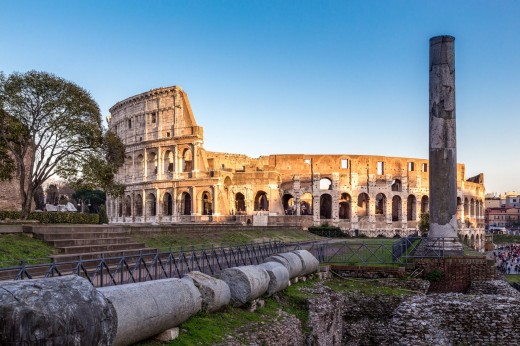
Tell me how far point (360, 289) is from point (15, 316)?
12380 mm

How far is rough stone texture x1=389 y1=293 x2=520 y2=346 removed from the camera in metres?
12.3

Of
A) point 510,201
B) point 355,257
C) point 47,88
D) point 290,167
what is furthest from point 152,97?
point 510,201

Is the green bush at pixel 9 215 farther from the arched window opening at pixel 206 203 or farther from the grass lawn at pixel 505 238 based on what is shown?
the grass lawn at pixel 505 238

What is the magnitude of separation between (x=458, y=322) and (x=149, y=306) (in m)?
9.25

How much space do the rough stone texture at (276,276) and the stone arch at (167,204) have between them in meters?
41.1

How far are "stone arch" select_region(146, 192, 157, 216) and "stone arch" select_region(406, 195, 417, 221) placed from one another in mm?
28136

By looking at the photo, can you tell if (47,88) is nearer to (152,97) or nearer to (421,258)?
(421,258)

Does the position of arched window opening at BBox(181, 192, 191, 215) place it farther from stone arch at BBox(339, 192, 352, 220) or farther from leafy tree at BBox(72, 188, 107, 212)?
leafy tree at BBox(72, 188, 107, 212)

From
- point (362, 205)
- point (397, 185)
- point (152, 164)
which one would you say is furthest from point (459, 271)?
point (362, 205)

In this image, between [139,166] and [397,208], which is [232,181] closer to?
[139,166]

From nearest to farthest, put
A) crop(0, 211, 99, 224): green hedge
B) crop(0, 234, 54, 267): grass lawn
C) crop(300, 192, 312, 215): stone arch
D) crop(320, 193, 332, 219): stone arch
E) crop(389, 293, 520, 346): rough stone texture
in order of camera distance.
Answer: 1. crop(389, 293, 520, 346): rough stone texture
2. crop(0, 234, 54, 267): grass lawn
3. crop(0, 211, 99, 224): green hedge
4. crop(320, 193, 332, 219): stone arch
5. crop(300, 192, 312, 215): stone arch

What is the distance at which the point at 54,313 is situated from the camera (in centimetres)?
507

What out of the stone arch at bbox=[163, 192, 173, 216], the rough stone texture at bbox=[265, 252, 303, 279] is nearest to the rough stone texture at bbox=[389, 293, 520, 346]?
the rough stone texture at bbox=[265, 252, 303, 279]

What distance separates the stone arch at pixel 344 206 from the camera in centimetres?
5719
